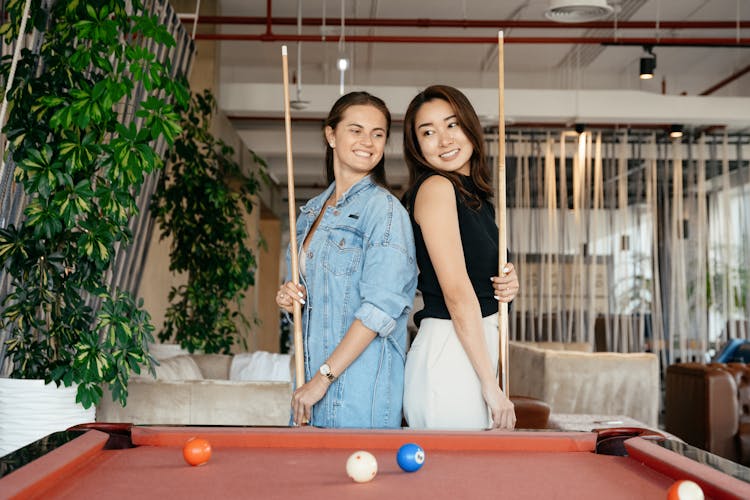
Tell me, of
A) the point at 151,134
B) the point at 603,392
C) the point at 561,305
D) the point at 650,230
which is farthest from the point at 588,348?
the point at 151,134

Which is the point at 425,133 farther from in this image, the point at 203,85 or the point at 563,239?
the point at 563,239

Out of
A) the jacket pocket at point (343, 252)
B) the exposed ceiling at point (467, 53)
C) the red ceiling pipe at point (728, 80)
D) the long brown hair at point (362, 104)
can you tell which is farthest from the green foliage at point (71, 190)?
the red ceiling pipe at point (728, 80)

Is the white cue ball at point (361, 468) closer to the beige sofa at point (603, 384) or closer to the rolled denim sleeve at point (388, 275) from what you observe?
the rolled denim sleeve at point (388, 275)

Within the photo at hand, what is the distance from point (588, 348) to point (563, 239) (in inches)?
50.9

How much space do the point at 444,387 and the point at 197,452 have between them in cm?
75

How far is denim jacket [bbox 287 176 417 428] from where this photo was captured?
2139 mm

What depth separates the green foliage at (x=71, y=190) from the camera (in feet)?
10.0

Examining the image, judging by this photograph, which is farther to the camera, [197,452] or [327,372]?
[327,372]

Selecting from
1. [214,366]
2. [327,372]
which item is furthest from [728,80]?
[327,372]

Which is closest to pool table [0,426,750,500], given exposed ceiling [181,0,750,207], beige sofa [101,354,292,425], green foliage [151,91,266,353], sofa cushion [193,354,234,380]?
beige sofa [101,354,292,425]

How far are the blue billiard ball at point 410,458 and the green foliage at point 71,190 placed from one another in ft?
6.32

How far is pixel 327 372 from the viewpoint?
213 cm

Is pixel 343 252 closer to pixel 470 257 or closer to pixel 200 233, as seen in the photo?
pixel 470 257

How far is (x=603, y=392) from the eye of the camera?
5.55 metres
